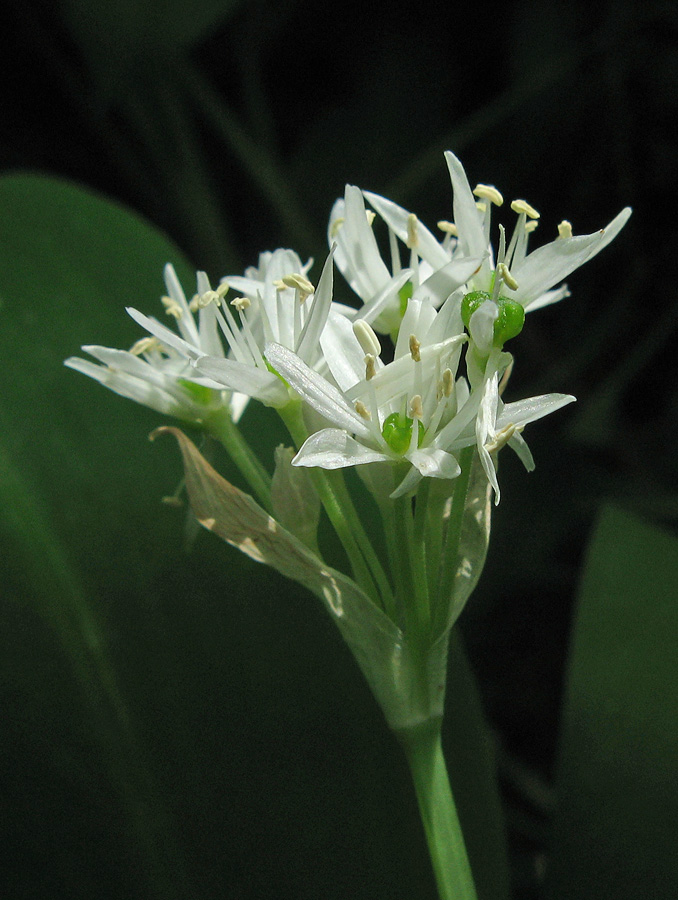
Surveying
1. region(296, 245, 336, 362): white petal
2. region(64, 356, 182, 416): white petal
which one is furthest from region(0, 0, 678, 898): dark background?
region(296, 245, 336, 362): white petal

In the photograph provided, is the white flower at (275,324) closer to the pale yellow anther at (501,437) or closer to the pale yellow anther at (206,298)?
the pale yellow anther at (206,298)

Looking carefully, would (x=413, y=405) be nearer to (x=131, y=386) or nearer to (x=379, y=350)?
(x=379, y=350)

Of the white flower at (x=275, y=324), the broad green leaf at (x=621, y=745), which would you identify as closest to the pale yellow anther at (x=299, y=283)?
the white flower at (x=275, y=324)

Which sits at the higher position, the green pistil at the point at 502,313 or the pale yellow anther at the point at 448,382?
the green pistil at the point at 502,313

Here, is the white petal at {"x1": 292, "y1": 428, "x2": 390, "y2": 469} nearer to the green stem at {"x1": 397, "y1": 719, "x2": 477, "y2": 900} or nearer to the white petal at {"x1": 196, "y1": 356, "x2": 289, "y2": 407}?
the white petal at {"x1": 196, "y1": 356, "x2": 289, "y2": 407}

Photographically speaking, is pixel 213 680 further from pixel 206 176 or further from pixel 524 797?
pixel 206 176

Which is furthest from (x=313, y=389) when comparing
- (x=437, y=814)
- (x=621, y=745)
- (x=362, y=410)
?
(x=621, y=745)
